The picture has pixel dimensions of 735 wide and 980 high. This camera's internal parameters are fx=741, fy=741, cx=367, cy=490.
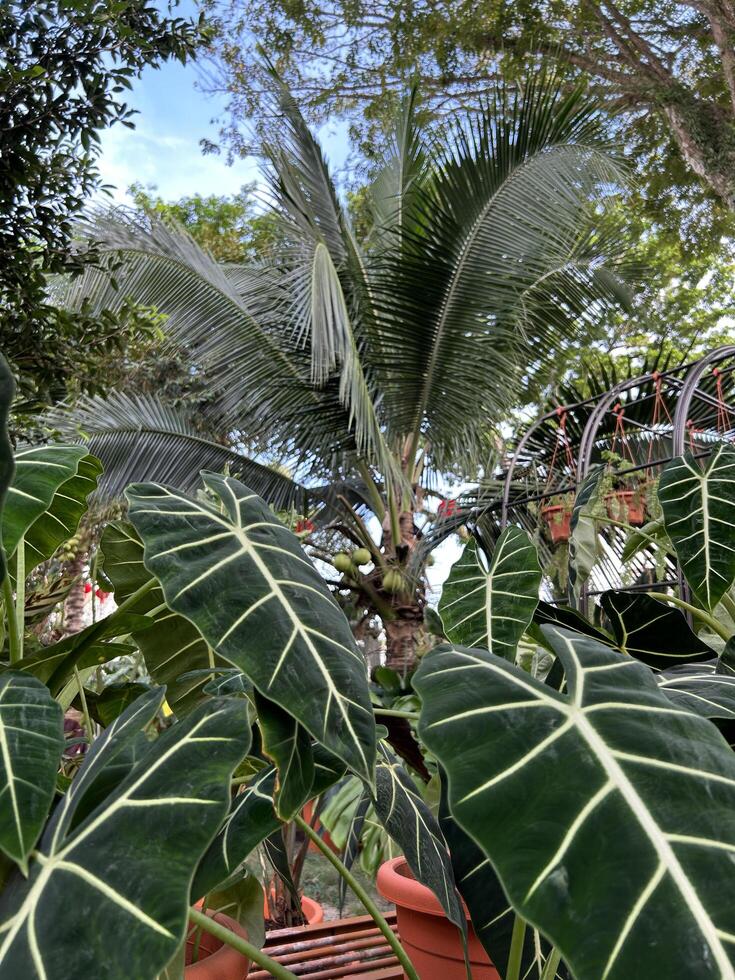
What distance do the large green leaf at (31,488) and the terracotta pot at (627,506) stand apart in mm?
1831

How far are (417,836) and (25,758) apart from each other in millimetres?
329

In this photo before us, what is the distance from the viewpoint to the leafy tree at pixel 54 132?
178 centimetres

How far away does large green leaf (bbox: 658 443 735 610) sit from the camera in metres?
0.74

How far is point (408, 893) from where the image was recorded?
94 cm

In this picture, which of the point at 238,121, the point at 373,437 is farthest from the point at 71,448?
the point at 238,121

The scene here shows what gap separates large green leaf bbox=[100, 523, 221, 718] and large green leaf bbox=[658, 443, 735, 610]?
0.55 m

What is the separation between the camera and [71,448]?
774mm

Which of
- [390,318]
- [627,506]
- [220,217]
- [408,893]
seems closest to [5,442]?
[408,893]

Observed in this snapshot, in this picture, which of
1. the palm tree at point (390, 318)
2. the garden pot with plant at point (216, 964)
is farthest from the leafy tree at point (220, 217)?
the garden pot with plant at point (216, 964)

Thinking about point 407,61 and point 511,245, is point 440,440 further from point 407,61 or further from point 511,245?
point 407,61

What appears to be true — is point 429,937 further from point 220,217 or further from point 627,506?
point 220,217

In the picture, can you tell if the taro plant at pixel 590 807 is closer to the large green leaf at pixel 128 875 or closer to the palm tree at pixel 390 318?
the large green leaf at pixel 128 875

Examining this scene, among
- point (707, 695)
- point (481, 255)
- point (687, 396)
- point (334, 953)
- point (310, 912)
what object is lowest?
point (310, 912)

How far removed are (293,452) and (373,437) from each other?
0.77 metres
